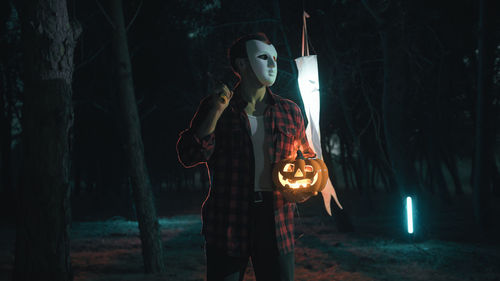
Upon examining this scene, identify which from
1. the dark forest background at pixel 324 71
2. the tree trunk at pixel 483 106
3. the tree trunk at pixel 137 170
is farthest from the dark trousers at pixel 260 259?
the tree trunk at pixel 483 106

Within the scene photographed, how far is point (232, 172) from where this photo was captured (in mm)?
3107

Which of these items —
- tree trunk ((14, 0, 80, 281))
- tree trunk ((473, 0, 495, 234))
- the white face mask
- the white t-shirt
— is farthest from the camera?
tree trunk ((473, 0, 495, 234))

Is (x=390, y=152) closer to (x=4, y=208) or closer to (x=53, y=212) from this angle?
(x=53, y=212)

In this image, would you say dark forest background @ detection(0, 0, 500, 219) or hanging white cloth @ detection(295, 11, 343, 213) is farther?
dark forest background @ detection(0, 0, 500, 219)

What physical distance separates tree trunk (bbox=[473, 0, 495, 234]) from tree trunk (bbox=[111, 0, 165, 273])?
858 centimetres

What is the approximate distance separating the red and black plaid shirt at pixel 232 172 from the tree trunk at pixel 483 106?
34.6 feet

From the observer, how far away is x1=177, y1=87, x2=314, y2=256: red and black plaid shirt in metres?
3.06

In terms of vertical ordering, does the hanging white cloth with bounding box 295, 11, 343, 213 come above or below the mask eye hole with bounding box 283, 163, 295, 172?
above

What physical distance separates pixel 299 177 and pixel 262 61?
0.88m

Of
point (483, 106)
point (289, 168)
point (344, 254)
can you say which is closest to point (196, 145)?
point (289, 168)

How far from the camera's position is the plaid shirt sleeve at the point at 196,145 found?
307 cm

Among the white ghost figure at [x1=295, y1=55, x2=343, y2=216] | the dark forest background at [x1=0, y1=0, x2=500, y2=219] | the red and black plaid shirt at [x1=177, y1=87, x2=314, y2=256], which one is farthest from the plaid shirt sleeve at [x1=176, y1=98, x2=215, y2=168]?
the dark forest background at [x1=0, y1=0, x2=500, y2=219]

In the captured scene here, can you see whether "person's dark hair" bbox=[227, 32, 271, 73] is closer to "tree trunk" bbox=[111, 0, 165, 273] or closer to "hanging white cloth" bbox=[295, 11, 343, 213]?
"hanging white cloth" bbox=[295, 11, 343, 213]

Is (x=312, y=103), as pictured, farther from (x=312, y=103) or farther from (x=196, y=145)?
(x=196, y=145)
